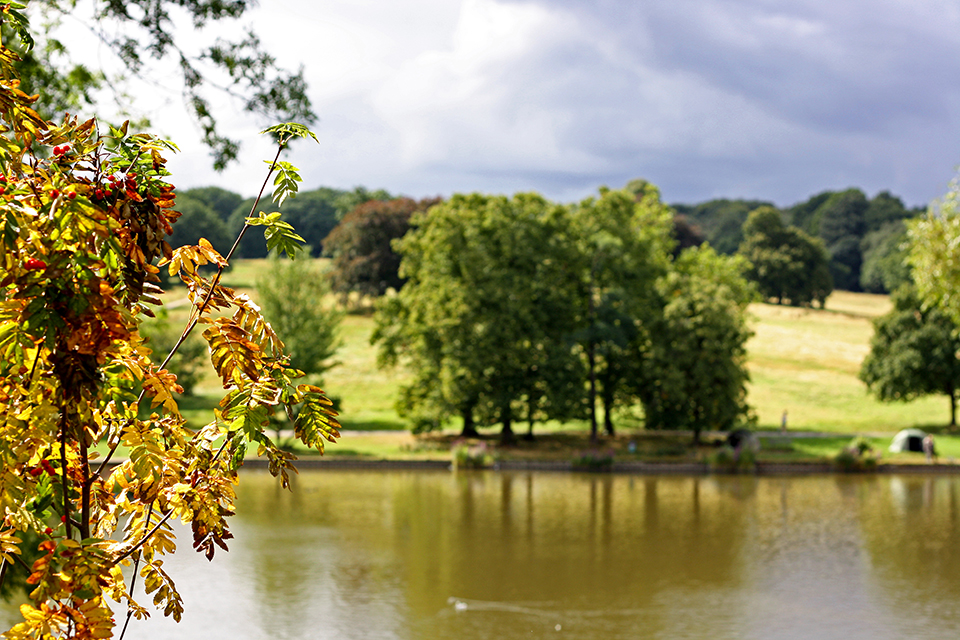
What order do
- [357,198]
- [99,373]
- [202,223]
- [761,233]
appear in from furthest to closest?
[357,198], [202,223], [761,233], [99,373]

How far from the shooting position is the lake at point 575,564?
15336 mm

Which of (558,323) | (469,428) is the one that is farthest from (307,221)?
(558,323)

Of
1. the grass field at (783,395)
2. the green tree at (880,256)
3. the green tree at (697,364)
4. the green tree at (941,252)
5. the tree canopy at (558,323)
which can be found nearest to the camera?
the green tree at (941,252)

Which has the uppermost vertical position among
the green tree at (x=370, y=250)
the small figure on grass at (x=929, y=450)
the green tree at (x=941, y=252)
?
the green tree at (x=370, y=250)

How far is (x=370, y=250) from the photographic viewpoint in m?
72.9

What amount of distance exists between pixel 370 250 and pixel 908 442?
45.9 meters

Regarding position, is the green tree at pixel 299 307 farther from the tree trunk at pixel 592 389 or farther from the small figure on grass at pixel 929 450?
the small figure on grass at pixel 929 450

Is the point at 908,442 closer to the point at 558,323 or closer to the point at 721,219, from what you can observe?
the point at 558,323

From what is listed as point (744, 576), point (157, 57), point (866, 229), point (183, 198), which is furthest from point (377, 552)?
point (866, 229)

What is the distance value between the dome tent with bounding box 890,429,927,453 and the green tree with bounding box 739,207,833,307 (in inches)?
1919

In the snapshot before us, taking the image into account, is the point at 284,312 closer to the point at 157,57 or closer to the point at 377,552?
the point at 377,552

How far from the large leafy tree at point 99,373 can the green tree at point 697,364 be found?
33.2m

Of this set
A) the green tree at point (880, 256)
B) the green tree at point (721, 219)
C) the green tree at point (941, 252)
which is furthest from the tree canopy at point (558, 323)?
the green tree at point (721, 219)

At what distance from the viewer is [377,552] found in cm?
2044
